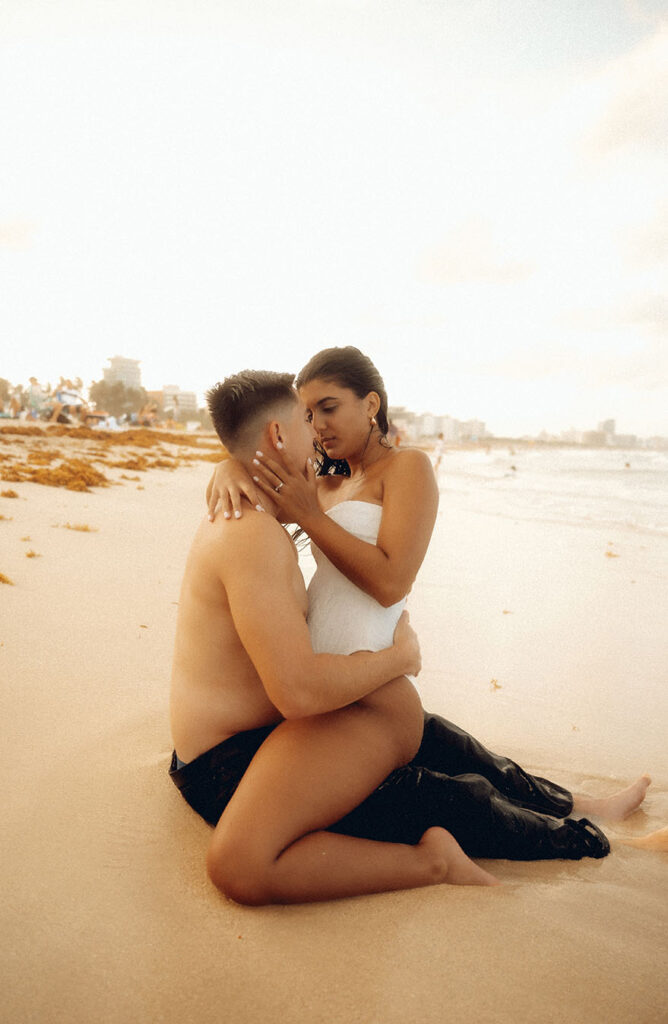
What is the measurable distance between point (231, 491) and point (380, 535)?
0.59 metres

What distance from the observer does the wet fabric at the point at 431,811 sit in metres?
2.07

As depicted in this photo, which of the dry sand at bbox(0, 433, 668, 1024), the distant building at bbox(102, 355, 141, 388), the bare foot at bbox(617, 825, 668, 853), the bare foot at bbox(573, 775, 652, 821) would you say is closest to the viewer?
the dry sand at bbox(0, 433, 668, 1024)

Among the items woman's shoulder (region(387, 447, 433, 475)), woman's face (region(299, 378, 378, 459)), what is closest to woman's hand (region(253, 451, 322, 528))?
woman's shoulder (region(387, 447, 433, 475))

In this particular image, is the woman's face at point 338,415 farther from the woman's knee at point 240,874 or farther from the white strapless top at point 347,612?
the woman's knee at point 240,874

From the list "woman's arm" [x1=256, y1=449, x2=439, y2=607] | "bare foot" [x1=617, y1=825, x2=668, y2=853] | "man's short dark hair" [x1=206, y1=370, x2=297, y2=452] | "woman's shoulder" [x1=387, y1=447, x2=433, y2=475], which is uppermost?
"man's short dark hair" [x1=206, y1=370, x2=297, y2=452]

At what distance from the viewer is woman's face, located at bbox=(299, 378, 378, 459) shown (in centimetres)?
266

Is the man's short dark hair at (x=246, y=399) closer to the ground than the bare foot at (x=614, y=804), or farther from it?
farther from it

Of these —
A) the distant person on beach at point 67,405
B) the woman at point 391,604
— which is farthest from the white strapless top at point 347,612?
the distant person on beach at point 67,405

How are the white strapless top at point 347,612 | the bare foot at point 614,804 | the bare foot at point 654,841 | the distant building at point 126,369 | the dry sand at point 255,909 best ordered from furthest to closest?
the distant building at point 126,369, the bare foot at point 614,804, the bare foot at point 654,841, the white strapless top at point 347,612, the dry sand at point 255,909

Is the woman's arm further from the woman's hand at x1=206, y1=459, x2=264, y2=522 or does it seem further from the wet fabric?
the wet fabric

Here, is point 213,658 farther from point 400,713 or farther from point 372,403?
point 372,403

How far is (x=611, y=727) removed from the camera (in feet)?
11.5

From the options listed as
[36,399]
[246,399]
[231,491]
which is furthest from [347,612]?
[36,399]

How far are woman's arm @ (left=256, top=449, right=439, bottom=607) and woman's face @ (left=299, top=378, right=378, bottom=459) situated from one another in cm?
46
